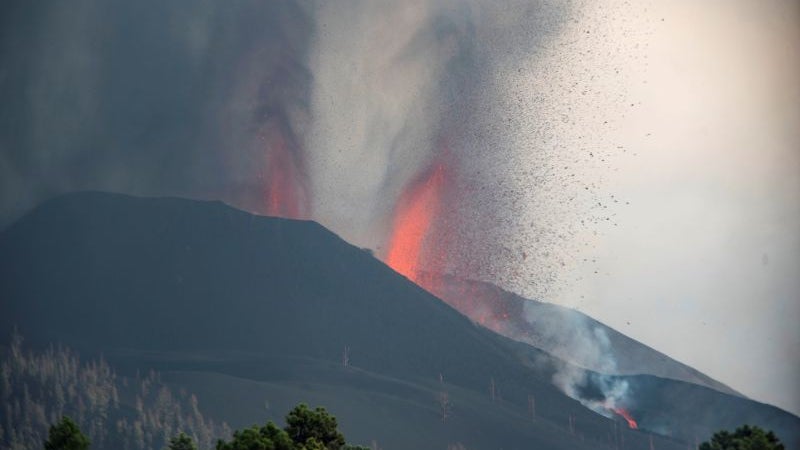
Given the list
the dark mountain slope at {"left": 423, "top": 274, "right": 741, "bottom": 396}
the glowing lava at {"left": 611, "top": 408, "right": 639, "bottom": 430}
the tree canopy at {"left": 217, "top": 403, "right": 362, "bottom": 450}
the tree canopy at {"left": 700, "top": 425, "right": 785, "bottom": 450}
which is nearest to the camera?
the tree canopy at {"left": 217, "top": 403, "right": 362, "bottom": 450}

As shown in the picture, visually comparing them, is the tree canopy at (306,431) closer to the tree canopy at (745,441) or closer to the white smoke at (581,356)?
the tree canopy at (745,441)

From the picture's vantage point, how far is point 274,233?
8969 centimetres

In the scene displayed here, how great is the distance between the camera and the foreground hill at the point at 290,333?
71375 millimetres

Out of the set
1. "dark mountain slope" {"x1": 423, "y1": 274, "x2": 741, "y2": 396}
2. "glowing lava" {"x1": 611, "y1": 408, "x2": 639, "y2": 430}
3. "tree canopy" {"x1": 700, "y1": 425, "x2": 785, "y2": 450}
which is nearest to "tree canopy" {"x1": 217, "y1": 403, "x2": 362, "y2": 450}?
"tree canopy" {"x1": 700, "y1": 425, "x2": 785, "y2": 450}

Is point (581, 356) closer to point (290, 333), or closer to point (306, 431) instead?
point (290, 333)

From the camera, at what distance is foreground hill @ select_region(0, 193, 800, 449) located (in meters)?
71.4

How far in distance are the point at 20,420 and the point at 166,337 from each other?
45.7 ft

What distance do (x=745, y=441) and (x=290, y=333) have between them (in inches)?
1669

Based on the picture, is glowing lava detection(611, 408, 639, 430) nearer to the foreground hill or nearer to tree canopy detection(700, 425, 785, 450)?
the foreground hill

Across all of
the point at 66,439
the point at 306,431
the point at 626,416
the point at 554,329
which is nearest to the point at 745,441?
the point at 306,431

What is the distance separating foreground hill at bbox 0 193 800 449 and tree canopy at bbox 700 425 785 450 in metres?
22.3

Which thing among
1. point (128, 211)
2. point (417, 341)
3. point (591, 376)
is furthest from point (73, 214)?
point (591, 376)

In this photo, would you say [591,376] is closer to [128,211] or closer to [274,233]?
[274,233]

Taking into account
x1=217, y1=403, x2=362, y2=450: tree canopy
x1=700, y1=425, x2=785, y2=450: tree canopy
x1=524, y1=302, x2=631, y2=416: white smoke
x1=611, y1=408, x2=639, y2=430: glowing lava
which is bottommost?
x1=217, y1=403, x2=362, y2=450: tree canopy
